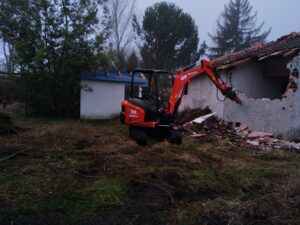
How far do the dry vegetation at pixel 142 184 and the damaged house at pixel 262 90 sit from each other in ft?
8.19

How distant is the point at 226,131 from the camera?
1226cm

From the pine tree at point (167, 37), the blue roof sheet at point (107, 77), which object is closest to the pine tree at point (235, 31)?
the pine tree at point (167, 37)

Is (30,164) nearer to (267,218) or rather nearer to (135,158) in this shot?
(135,158)

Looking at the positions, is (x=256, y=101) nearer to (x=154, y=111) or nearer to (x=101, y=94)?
(x=154, y=111)

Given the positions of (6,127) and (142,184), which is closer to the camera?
(142,184)

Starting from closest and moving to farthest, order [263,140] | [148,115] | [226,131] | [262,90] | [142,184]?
[142,184] → [148,115] → [263,140] → [226,131] → [262,90]

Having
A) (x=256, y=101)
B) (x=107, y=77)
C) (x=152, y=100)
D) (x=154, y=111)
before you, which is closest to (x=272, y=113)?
(x=256, y=101)

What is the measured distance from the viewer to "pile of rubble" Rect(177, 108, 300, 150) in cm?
1043

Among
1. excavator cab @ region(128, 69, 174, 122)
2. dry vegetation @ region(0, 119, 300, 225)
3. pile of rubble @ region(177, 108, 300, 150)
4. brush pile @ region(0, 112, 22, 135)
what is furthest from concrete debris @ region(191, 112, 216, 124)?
brush pile @ region(0, 112, 22, 135)

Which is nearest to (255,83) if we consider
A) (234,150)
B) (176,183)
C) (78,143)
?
(234,150)

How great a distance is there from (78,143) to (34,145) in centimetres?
117

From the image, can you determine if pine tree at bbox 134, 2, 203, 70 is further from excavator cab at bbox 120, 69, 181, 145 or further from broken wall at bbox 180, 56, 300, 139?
excavator cab at bbox 120, 69, 181, 145

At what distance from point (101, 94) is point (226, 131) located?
7294mm

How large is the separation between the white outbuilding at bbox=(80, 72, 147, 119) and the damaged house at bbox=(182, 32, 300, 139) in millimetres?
3629
